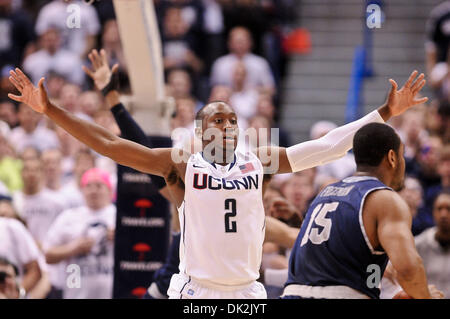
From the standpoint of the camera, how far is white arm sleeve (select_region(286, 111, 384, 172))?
19.6ft

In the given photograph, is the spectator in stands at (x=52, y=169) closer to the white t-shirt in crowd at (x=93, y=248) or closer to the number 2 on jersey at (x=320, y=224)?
the white t-shirt in crowd at (x=93, y=248)

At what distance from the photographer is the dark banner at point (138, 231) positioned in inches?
315

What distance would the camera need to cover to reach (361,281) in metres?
4.99

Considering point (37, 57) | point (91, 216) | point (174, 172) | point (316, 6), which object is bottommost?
point (91, 216)

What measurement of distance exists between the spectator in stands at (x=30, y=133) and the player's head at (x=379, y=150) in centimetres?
746

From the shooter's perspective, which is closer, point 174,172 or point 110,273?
point 174,172

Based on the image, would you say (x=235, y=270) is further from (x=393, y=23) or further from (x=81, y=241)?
(x=393, y=23)

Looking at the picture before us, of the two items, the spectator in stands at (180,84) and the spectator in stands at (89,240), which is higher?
the spectator in stands at (180,84)

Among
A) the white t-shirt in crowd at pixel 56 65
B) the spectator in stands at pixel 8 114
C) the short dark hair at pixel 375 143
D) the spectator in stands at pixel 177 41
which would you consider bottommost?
the short dark hair at pixel 375 143

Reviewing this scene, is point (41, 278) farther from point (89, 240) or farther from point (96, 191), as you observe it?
point (96, 191)

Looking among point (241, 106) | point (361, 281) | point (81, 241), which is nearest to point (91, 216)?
point (81, 241)

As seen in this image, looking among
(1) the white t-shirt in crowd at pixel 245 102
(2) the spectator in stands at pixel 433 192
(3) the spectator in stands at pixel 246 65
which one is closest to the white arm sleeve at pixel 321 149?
(2) the spectator in stands at pixel 433 192

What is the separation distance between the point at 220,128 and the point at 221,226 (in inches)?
27.7

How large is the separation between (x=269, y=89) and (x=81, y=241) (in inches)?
190
